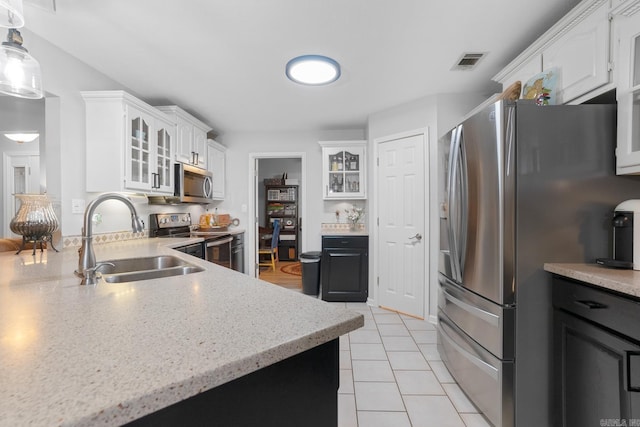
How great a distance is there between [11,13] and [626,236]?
2.75m

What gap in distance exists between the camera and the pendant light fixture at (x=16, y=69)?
124 cm

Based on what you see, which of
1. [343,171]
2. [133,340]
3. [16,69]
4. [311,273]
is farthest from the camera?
[343,171]

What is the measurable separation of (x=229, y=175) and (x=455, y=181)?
3.45 metres

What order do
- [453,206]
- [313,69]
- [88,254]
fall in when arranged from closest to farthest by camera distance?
[88,254], [453,206], [313,69]

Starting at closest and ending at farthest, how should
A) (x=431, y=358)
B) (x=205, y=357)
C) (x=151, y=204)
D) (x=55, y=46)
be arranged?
1. (x=205, y=357)
2. (x=55, y=46)
3. (x=431, y=358)
4. (x=151, y=204)

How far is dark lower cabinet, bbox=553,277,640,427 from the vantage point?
3.34 feet

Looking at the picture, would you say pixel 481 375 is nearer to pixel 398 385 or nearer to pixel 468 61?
pixel 398 385

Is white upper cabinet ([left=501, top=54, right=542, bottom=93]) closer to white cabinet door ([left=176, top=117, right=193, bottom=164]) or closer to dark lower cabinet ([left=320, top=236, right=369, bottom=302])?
dark lower cabinet ([left=320, top=236, right=369, bottom=302])

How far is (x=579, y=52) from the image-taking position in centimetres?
152

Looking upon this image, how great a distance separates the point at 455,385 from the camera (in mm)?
1872

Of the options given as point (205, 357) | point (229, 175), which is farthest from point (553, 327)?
point (229, 175)


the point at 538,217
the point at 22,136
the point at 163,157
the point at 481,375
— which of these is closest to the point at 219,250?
the point at 163,157

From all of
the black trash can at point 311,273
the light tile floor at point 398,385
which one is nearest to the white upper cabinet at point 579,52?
the light tile floor at point 398,385

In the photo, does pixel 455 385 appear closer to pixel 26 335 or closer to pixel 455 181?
pixel 455 181
